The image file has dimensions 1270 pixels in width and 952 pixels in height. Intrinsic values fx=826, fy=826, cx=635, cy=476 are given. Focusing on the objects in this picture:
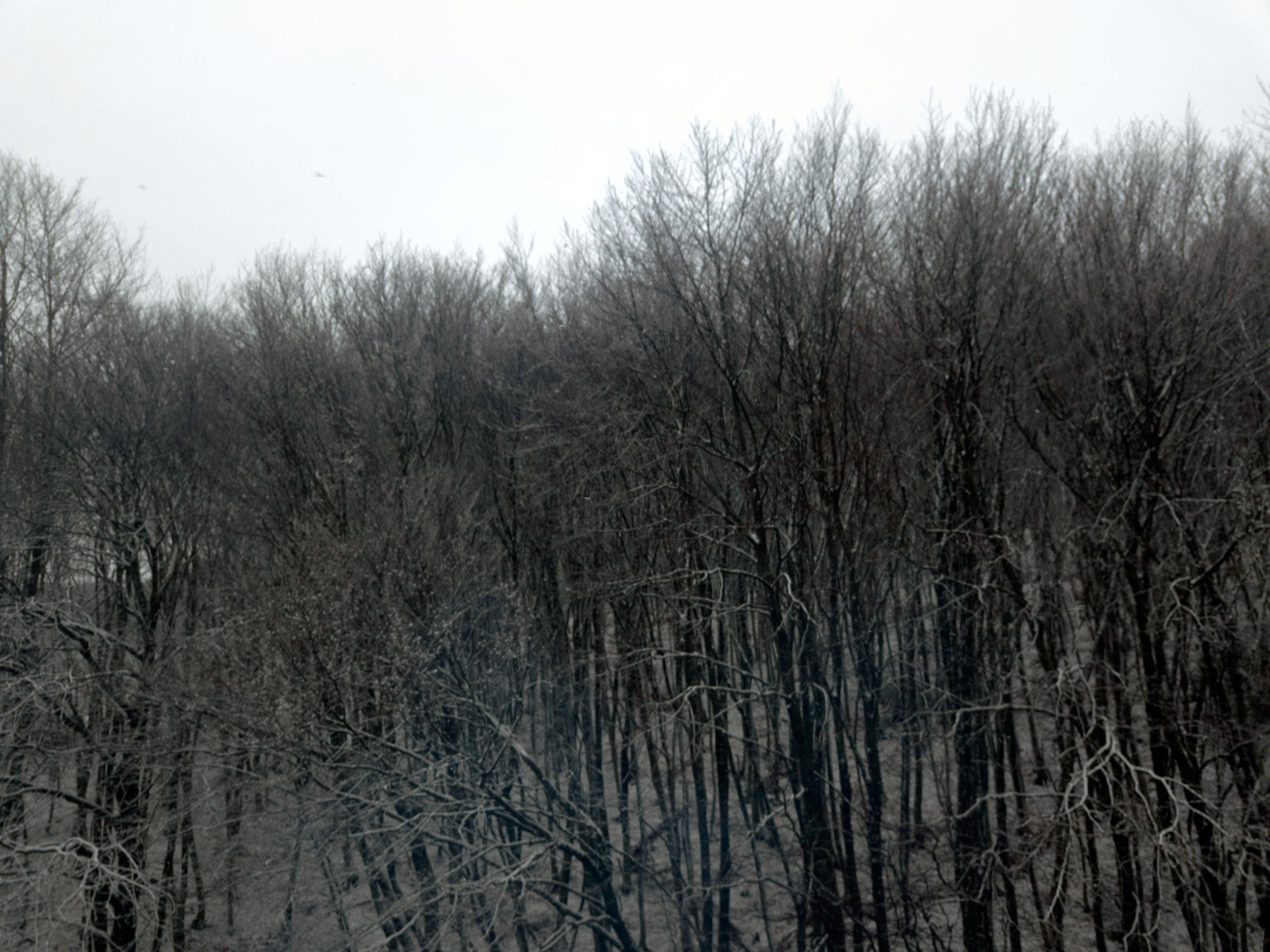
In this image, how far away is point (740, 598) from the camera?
15656 mm

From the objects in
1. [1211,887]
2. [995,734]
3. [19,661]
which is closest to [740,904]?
[995,734]

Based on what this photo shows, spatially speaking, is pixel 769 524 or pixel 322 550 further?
pixel 322 550

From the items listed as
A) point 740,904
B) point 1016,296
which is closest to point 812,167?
point 1016,296

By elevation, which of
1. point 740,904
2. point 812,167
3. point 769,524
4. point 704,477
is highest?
point 812,167

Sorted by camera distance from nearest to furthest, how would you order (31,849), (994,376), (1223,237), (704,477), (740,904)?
(1223,237)
(31,849)
(994,376)
(704,477)
(740,904)

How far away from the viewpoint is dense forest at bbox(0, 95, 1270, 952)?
10.0 meters

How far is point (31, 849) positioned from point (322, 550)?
5151 mm

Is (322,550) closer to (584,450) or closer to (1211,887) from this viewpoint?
(584,450)

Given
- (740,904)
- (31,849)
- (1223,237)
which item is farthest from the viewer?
(740,904)

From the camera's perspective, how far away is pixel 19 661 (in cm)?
1217

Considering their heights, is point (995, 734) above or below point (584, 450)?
below

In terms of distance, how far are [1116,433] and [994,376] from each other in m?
1.78

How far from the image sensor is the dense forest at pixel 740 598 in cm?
1002

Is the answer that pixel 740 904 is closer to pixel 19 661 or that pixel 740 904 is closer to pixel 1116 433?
pixel 1116 433
